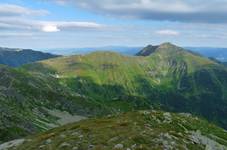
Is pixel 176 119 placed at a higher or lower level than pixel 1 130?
higher

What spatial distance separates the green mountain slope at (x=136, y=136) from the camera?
42594 millimetres

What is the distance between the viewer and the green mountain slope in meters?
42.6

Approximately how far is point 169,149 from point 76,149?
383 inches

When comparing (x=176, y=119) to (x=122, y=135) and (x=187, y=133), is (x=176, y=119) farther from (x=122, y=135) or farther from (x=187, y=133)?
(x=122, y=135)

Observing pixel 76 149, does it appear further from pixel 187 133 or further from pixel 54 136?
pixel 187 133

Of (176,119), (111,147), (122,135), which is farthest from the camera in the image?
(176,119)

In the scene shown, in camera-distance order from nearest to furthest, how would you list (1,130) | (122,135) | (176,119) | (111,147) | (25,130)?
(111,147) < (122,135) < (176,119) < (1,130) < (25,130)

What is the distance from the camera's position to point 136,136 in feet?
143

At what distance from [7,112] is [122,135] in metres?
124

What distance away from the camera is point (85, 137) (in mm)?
45875

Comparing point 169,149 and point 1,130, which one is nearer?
point 169,149

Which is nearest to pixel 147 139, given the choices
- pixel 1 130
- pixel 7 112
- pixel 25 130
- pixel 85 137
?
pixel 85 137

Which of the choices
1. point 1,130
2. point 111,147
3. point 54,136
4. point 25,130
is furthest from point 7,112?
point 111,147

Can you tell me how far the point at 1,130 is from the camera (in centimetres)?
13488
